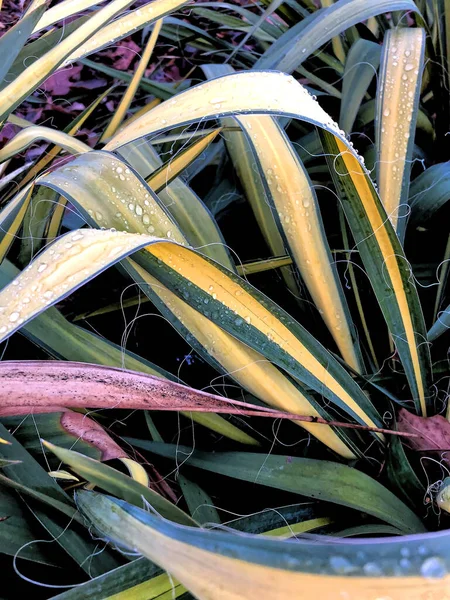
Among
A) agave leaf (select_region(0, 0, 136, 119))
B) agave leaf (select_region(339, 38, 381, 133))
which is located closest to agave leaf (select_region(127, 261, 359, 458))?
agave leaf (select_region(0, 0, 136, 119))

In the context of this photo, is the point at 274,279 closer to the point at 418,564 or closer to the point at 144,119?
the point at 144,119

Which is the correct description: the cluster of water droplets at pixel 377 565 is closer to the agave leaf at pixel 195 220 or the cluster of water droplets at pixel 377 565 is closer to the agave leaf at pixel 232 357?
the agave leaf at pixel 232 357

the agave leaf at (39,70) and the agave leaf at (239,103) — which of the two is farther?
the agave leaf at (39,70)

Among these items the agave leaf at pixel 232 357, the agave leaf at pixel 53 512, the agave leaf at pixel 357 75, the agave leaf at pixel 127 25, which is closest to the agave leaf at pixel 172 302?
the agave leaf at pixel 232 357

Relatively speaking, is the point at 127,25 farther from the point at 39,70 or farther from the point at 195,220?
the point at 195,220

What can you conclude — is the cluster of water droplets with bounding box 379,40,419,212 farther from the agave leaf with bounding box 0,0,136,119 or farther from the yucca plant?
the agave leaf with bounding box 0,0,136,119

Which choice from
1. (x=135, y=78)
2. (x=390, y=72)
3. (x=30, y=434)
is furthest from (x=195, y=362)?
(x=135, y=78)

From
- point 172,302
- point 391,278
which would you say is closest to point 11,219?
point 172,302
